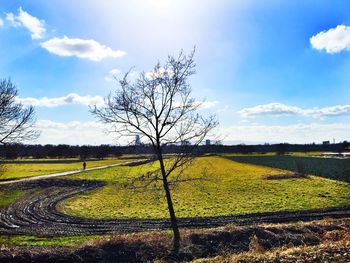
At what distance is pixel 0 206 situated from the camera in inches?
1375

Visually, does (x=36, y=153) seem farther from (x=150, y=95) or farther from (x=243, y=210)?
(x=150, y=95)

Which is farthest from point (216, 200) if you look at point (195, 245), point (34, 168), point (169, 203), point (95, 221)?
point (34, 168)

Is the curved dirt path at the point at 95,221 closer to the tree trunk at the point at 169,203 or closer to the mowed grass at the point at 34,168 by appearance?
the tree trunk at the point at 169,203

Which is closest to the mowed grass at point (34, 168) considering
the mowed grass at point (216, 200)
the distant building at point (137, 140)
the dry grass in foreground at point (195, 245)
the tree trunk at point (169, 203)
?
the mowed grass at point (216, 200)

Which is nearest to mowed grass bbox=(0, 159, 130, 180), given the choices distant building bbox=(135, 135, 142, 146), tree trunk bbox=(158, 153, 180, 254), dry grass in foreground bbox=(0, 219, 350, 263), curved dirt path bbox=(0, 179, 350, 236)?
curved dirt path bbox=(0, 179, 350, 236)

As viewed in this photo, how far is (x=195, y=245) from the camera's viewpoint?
18.7 meters

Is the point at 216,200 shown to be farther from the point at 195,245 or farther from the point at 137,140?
the point at 137,140

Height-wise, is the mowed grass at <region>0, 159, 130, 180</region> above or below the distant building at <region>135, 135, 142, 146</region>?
below

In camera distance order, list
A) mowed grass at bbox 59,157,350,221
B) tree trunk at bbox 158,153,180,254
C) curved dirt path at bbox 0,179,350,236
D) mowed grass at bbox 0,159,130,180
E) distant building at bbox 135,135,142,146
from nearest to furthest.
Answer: tree trunk at bbox 158,153,180,254 < distant building at bbox 135,135,142,146 < curved dirt path at bbox 0,179,350,236 < mowed grass at bbox 59,157,350,221 < mowed grass at bbox 0,159,130,180

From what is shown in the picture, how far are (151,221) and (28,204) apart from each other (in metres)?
15.5

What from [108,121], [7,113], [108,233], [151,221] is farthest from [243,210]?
[7,113]

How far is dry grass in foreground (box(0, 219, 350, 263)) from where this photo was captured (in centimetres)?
1731

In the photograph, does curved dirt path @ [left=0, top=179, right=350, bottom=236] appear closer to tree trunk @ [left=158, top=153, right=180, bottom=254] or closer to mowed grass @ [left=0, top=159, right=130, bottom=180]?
tree trunk @ [left=158, top=153, right=180, bottom=254]

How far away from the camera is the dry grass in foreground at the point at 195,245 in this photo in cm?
1731
